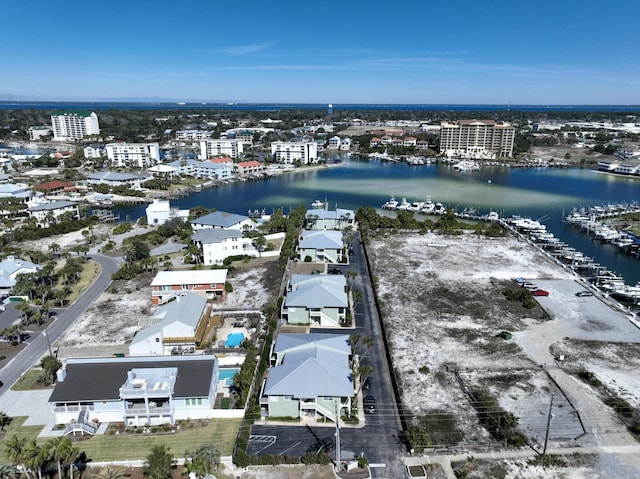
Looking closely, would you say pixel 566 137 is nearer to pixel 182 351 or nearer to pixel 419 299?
pixel 419 299

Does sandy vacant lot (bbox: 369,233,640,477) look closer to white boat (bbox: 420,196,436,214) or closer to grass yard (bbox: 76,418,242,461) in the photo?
grass yard (bbox: 76,418,242,461)

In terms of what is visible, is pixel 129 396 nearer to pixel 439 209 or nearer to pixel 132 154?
pixel 439 209

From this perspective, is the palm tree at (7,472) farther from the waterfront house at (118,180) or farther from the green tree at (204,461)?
the waterfront house at (118,180)

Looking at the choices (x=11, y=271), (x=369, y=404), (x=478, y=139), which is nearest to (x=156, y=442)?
(x=369, y=404)

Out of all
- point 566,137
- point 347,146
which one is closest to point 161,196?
point 347,146

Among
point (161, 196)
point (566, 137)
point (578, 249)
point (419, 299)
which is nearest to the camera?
point (419, 299)

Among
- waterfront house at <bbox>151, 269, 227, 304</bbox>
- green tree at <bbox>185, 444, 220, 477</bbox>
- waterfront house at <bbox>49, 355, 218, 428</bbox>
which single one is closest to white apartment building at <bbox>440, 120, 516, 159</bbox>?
waterfront house at <bbox>151, 269, 227, 304</bbox>
